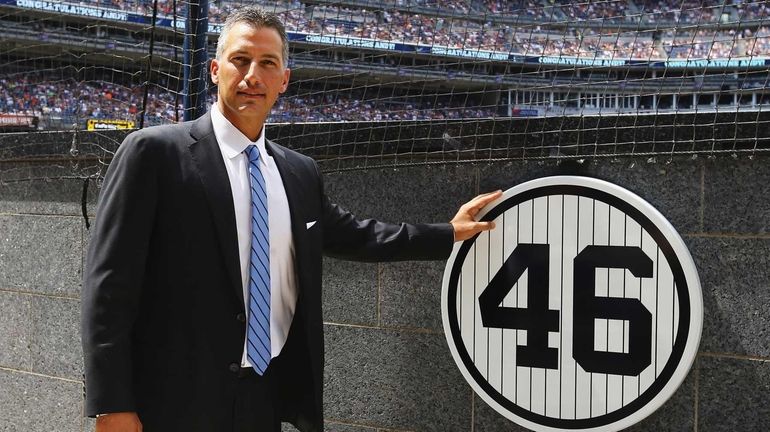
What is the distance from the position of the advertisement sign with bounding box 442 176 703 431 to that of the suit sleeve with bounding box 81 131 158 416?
1189mm

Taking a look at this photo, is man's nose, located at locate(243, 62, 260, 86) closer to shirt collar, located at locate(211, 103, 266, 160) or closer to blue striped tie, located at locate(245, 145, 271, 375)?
shirt collar, located at locate(211, 103, 266, 160)

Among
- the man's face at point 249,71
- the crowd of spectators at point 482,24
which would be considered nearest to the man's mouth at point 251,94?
the man's face at point 249,71

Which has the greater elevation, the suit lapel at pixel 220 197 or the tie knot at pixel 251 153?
the tie knot at pixel 251 153

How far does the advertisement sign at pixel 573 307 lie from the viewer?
267cm

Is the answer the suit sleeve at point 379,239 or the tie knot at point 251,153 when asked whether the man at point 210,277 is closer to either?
the tie knot at point 251,153

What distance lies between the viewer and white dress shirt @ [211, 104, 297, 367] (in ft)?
7.75

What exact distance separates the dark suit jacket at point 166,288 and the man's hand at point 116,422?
4 cm

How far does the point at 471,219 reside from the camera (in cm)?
291

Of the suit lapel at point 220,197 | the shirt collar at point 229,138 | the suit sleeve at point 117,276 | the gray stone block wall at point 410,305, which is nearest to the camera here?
the suit sleeve at point 117,276

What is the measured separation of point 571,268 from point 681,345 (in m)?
0.42

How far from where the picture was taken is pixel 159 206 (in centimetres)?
227

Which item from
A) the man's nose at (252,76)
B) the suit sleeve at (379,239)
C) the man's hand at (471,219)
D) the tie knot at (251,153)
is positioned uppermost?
the man's nose at (252,76)

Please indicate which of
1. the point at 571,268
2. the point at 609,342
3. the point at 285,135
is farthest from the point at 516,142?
the point at 285,135

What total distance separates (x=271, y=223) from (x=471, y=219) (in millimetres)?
789
